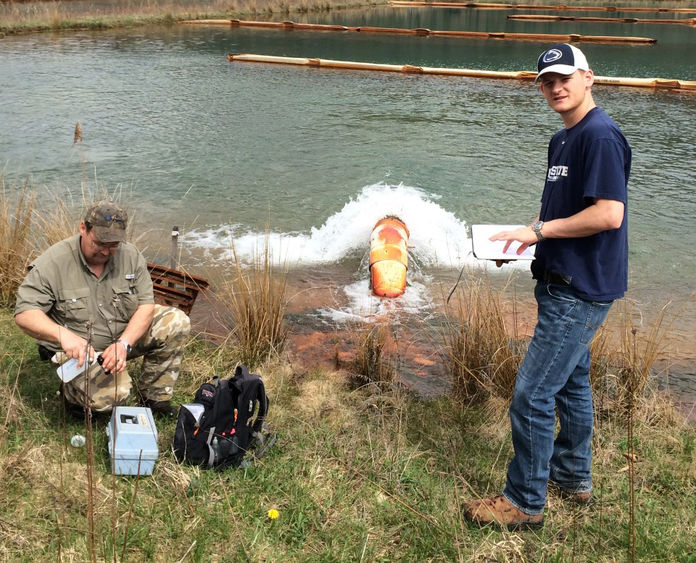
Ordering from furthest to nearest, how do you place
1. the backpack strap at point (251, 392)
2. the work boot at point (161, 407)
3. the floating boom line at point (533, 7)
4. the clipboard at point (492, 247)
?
the floating boom line at point (533, 7) < the work boot at point (161, 407) < the backpack strap at point (251, 392) < the clipboard at point (492, 247)

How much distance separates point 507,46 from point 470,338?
2213 centimetres

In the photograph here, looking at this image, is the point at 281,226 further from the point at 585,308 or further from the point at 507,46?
the point at 507,46

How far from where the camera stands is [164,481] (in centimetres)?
320

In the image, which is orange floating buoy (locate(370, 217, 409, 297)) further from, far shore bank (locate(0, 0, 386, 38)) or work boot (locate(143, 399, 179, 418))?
far shore bank (locate(0, 0, 386, 38))

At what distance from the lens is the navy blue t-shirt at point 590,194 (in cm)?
261

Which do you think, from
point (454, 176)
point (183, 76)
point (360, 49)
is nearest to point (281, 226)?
point (454, 176)

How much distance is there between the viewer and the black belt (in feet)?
9.09

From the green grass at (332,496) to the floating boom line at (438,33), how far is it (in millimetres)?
23455

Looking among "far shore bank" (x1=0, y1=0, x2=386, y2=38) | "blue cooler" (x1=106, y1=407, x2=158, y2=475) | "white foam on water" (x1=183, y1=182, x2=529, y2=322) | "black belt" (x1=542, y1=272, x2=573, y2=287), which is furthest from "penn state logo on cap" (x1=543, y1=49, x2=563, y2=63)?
"far shore bank" (x1=0, y1=0, x2=386, y2=38)

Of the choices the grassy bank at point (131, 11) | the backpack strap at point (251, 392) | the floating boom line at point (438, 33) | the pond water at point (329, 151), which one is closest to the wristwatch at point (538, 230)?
the backpack strap at point (251, 392)

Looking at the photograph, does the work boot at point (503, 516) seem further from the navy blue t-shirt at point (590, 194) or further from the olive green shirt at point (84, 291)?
the olive green shirt at point (84, 291)

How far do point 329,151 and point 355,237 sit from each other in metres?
4.10

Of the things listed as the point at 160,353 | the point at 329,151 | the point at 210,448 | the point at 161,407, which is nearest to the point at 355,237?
the point at 329,151

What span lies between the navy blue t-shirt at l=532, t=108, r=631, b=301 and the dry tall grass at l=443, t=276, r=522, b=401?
53.3 inches
